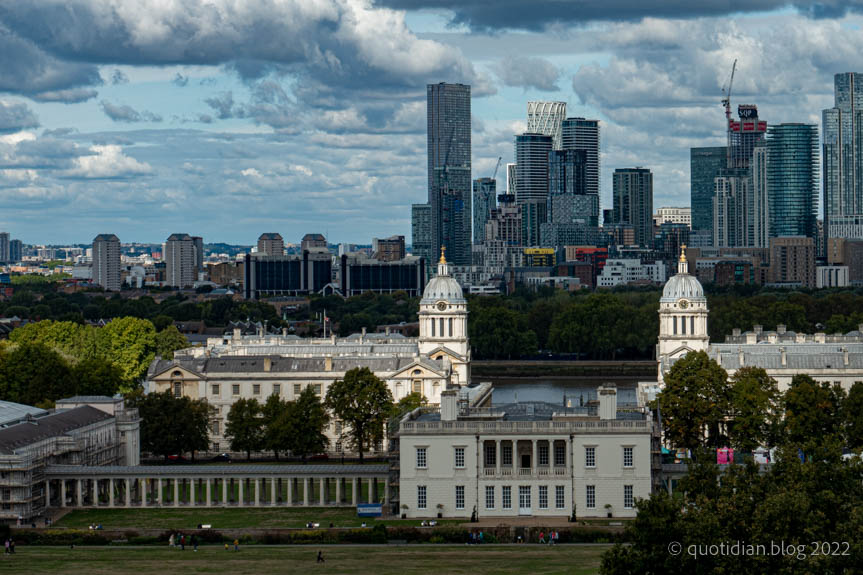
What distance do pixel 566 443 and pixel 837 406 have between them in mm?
24551

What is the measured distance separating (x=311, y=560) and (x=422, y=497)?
1229 centimetres

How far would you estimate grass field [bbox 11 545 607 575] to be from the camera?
6725 centimetres

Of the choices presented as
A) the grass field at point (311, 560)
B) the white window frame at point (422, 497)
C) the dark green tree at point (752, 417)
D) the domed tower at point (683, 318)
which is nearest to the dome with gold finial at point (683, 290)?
the domed tower at point (683, 318)

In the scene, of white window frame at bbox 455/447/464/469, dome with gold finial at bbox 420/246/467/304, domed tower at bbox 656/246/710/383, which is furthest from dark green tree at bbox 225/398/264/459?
domed tower at bbox 656/246/710/383

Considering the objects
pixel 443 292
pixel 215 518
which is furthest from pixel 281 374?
pixel 215 518

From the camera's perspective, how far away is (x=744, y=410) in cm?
9775

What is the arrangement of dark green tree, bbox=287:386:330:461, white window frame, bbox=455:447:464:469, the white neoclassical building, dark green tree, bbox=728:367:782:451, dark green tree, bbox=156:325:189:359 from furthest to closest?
dark green tree, bbox=156:325:189:359, the white neoclassical building, dark green tree, bbox=287:386:330:461, dark green tree, bbox=728:367:782:451, white window frame, bbox=455:447:464:469

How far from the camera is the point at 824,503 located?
59.2 metres

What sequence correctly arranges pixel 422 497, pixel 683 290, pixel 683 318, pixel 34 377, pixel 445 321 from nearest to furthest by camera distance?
pixel 422 497, pixel 34 377, pixel 683 318, pixel 683 290, pixel 445 321

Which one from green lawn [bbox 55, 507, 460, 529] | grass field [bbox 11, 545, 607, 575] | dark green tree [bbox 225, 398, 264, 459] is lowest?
grass field [bbox 11, 545, 607, 575]

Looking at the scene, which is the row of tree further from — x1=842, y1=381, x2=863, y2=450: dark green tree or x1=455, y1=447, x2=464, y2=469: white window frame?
x1=455, y1=447, x2=464, y2=469: white window frame

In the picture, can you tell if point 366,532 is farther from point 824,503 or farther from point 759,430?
point 759,430

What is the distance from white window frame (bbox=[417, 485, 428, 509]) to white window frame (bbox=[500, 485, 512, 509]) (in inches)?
143

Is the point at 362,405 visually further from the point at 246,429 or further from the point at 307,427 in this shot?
the point at 246,429
